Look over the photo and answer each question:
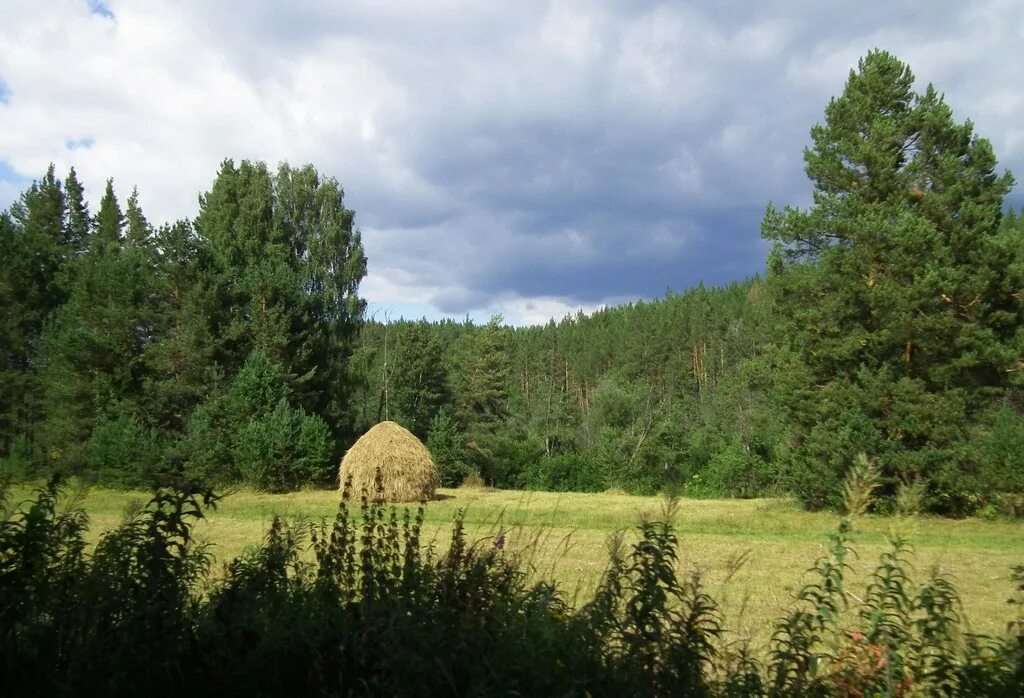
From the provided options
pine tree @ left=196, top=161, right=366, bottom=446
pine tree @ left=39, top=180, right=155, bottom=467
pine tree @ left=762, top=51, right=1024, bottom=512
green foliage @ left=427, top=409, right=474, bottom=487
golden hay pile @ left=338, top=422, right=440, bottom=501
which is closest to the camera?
pine tree @ left=762, top=51, right=1024, bottom=512

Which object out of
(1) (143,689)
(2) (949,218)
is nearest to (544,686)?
(1) (143,689)

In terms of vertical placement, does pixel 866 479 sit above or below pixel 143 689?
above

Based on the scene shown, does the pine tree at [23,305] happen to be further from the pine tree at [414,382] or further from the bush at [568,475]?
the bush at [568,475]

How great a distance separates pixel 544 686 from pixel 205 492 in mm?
1965

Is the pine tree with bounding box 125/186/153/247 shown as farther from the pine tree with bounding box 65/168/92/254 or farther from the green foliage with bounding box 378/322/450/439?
the green foliage with bounding box 378/322/450/439

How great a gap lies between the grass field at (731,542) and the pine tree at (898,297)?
2310 millimetres

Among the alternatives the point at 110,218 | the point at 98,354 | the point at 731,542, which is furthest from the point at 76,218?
the point at 731,542

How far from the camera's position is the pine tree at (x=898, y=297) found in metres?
18.9

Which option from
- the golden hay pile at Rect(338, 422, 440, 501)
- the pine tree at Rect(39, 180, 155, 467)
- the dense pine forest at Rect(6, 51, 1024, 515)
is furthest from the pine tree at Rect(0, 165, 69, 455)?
the golden hay pile at Rect(338, 422, 440, 501)

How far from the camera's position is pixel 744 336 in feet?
219

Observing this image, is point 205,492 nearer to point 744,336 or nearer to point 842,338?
point 842,338

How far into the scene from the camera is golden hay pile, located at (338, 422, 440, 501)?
2316cm

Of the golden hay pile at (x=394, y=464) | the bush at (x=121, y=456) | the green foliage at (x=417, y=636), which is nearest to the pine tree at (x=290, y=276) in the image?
the bush at (x=121, y=456)

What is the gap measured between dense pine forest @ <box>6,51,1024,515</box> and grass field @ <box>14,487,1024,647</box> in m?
1.48
